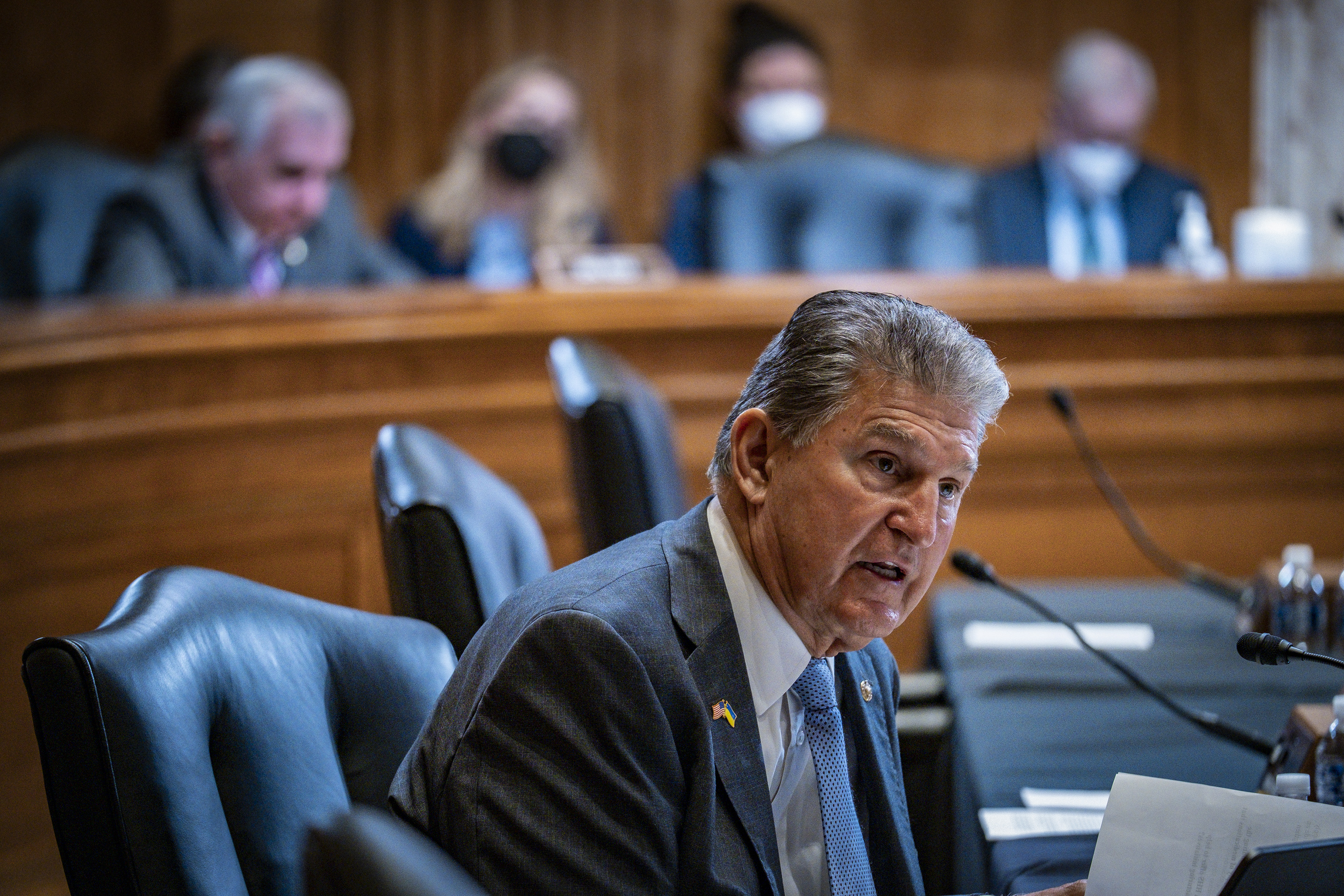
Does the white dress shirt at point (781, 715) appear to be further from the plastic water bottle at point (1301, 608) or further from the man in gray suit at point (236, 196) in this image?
the man in gray suit at point (236, 196)

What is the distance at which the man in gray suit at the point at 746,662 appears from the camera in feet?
3.61

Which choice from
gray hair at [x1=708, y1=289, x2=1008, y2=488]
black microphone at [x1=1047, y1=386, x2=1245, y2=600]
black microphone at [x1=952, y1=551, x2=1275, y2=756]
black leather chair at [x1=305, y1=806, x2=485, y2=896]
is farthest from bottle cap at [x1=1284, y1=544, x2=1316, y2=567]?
black leather chair at [x1=305, y1=806, x2=485, y2=896]

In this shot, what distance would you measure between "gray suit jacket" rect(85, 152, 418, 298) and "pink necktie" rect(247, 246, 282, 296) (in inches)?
1.0

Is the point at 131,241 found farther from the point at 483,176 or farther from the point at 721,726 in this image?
the point at 721,726

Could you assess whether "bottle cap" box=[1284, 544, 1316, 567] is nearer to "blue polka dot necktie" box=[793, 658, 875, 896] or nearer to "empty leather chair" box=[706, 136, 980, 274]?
"blue polka dot necktie" box=[793, 658, 875, 896]

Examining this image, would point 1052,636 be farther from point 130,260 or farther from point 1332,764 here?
point 130,260

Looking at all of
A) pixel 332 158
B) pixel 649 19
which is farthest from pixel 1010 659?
pixel 649 19

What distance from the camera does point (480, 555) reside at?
151cm

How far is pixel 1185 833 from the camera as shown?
1.12 m

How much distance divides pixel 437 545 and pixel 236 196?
7.94 ft

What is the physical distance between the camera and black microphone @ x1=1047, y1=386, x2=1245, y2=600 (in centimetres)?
242

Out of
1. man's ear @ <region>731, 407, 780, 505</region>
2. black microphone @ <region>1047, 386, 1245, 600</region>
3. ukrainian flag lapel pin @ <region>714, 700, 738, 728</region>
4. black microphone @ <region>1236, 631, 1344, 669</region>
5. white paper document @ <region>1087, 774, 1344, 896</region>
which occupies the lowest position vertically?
black microphone @ <region>1047, 386, 1245, 600</region>

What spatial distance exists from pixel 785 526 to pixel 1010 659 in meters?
0.99

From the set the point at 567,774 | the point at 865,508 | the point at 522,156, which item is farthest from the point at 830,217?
the point at 567,774
